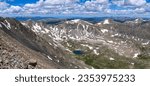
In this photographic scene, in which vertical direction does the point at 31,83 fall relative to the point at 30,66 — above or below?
above

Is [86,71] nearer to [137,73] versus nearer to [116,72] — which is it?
[116,72]

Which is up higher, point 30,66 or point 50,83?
point 50,83

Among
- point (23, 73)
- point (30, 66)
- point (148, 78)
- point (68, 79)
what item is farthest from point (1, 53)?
point (148, 78)

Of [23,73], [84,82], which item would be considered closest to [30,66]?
[23,73]

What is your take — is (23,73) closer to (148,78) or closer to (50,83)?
(50,83)

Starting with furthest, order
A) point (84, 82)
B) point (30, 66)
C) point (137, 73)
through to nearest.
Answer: point (30, 66)
point (137, 73)
point (84, 82)

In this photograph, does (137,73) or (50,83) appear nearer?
(50,83)

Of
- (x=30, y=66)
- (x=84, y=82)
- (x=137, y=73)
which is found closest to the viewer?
(x=84, y=82)

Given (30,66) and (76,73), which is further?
(30,66)
